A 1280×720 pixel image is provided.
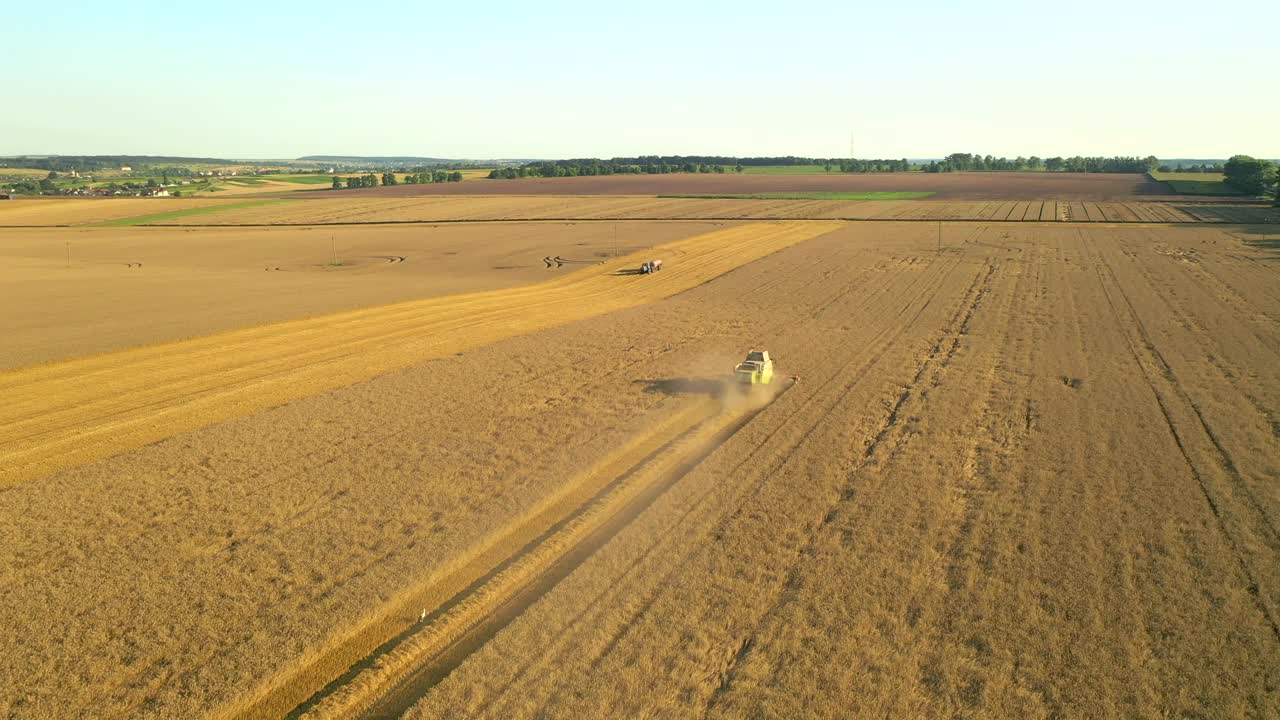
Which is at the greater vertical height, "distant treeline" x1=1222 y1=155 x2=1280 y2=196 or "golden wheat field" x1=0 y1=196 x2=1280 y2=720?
"distant treeline" x1=1222 y1=155 x2=1280 y2=196

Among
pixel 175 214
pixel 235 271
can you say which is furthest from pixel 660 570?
pixel 175 214

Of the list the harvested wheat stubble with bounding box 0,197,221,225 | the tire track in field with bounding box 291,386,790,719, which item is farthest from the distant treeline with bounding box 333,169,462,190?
the tire track in field with bounding box 291,386,790,719

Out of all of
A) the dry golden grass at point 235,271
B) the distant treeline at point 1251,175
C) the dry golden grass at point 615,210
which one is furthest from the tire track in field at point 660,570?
the distant treeline at point 1251,175

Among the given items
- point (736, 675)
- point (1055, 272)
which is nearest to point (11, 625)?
point (736, 675)

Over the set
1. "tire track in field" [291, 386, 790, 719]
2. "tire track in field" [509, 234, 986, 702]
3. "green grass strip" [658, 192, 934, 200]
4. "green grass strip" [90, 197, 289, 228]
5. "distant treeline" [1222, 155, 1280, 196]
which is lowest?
"tire track in field" [291, 386, 790, 719]

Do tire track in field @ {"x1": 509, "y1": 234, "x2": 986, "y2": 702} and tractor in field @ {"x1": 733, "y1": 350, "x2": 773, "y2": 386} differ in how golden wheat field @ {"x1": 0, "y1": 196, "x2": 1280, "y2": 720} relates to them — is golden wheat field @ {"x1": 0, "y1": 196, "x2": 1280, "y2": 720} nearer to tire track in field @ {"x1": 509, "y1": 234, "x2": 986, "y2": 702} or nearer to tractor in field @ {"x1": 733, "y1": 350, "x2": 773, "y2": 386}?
tire track in field @ {"x1": 509, "y1": 234, "x2": 986, "y2": 702}

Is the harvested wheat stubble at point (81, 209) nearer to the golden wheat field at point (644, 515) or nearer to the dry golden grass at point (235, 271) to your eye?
the dry golden grass at point (235, 271)
